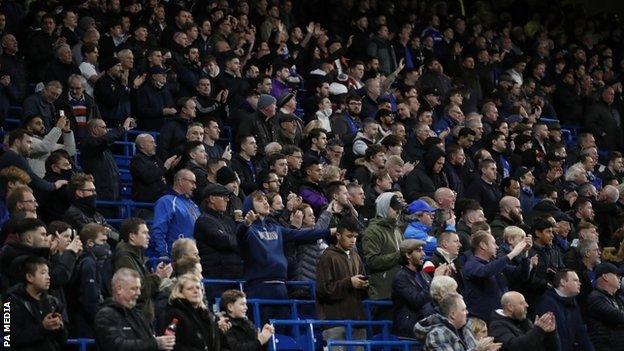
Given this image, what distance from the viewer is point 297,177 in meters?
13.6

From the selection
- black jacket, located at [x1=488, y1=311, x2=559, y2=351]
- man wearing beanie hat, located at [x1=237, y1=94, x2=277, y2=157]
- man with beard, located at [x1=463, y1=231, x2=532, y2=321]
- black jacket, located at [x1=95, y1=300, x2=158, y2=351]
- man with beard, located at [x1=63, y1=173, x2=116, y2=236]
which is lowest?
black jacket, located at [x1=95, y1=300, x2=158, y2=351]

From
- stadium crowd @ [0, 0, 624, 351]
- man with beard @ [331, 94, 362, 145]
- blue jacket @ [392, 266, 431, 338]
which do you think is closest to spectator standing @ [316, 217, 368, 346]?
stadium crowd @ [0, 0, 624, 351]

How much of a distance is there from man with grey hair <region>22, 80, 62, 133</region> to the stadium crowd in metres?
0.02

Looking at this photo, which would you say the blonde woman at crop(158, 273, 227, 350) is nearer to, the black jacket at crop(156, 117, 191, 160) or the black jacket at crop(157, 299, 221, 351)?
the black jacket at crop(157, 299, 221, 351)

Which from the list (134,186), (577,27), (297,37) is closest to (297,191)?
(134,186)

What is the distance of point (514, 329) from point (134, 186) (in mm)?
4296

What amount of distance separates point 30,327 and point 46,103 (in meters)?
5.36

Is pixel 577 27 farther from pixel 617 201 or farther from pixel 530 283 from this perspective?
pixel 530 283

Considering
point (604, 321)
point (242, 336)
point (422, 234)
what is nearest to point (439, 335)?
point (242, 336)

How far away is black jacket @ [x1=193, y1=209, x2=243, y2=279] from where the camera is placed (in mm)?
11461

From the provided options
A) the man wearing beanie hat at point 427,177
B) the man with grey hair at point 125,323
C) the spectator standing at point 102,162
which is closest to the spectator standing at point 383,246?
the man wearing beanie hat at point 427,177

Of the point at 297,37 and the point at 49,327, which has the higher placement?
the point at 297,37

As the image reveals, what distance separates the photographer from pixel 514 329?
10.7 meters

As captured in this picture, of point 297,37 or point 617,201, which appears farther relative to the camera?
point 297,37
